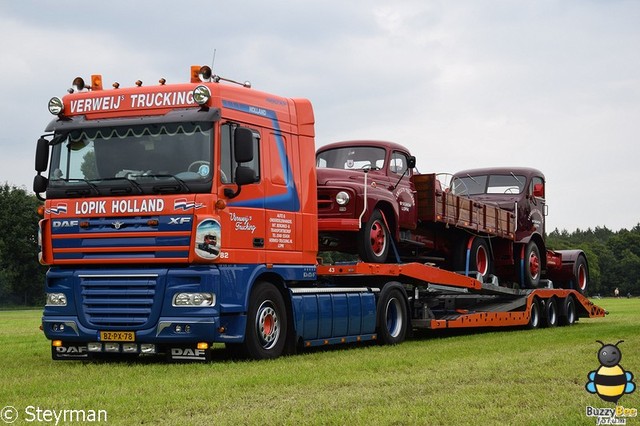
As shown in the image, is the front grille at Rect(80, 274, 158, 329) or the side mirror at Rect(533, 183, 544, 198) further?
the side mirror at Rect(533, 183, 544, 198)

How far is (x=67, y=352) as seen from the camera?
13188 mm

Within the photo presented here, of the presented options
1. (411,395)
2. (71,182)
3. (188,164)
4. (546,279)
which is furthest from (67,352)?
(546,279)

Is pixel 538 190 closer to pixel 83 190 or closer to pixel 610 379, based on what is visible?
pixel 83 190

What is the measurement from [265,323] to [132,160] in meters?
2.86

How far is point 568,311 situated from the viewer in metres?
23.9

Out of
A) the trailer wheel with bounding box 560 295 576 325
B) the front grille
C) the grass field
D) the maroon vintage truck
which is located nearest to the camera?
the grass field

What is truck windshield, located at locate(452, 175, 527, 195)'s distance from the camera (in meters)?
23.2

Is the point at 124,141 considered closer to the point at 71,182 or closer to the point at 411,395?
the point at 71,182

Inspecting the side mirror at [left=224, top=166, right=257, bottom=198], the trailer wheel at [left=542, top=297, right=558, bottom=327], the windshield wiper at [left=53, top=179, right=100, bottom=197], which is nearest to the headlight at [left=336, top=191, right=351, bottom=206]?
the side mirror at [left=224, top=166, right=257, bottom=198]

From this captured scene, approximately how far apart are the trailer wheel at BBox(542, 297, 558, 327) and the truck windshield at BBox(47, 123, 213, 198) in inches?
495

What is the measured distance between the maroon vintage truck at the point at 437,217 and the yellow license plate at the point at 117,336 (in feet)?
13.6

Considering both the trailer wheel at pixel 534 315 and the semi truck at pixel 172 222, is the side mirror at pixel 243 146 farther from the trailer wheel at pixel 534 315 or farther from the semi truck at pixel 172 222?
the trailer wheel at pixel 534 315

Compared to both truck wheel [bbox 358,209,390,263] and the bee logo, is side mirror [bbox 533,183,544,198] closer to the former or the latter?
truck wheel [bbox 358,209,390,263]

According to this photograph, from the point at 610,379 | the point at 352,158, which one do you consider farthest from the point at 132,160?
the point at 610,379
